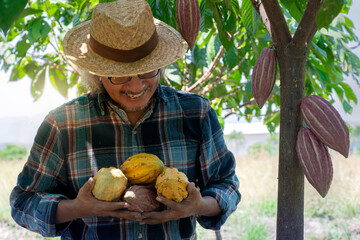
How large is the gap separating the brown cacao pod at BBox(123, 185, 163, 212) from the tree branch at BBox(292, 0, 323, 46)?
54 centimetres

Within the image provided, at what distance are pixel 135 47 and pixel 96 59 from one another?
13cm

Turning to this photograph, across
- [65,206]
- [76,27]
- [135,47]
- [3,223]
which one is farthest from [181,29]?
[3,223]

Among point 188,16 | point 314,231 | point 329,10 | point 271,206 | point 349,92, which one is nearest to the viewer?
point 329,10

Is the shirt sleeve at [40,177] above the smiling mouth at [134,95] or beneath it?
beneath

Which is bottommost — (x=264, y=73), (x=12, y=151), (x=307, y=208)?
(x=12, y=151)

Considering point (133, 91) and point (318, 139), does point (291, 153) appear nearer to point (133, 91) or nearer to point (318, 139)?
point (318, 139)

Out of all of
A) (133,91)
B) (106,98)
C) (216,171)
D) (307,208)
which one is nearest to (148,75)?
(133,91)

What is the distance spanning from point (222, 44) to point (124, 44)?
302 mm

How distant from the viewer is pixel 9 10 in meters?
0.49

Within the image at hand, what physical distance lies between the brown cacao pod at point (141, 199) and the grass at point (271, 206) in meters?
2.66

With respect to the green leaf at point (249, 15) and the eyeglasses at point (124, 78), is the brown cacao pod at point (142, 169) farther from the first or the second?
the green leaf at point (249, 15)

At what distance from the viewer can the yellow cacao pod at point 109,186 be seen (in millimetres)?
1030

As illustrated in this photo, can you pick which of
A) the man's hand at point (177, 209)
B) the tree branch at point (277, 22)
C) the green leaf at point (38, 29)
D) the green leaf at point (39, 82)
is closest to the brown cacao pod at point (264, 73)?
the tree branch at point (277, 22)

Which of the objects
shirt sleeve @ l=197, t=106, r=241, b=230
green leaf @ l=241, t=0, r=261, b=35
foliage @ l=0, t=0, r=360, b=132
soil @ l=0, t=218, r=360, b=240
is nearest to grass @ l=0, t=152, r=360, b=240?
soil @ l=0, t=218, r=360, b=240
